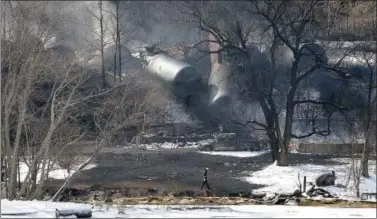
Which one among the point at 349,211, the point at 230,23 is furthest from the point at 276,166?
the point at 349,211

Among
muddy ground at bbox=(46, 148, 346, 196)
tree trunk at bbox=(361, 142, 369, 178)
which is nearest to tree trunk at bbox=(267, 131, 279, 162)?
muddy ground at bbox=(46, 148, 346, 196)

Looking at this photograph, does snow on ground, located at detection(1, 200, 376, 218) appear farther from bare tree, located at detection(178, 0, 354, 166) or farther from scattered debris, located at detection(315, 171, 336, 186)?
bare tree, located at detection(178, 0, 354, 166)

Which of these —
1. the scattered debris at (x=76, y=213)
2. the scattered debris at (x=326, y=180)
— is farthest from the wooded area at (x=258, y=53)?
the scattered debris at (x=76, y=213)

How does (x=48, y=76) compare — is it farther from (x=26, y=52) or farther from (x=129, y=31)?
(x=129, y=31)

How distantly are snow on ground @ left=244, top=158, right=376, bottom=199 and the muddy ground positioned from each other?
0.37 metres

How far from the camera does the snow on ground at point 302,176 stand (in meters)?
12.1

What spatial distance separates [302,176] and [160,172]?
3.19 m

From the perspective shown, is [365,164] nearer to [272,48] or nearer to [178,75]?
[272,48]

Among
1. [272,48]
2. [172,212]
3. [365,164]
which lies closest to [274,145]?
[272,48]

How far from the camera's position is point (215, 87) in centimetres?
1636

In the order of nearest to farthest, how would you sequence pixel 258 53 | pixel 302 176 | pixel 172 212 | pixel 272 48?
pixel 172 212
pixel 302 176
pixel 272 48
pixel 258 53

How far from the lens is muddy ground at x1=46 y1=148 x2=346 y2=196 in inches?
457

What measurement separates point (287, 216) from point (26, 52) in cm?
562

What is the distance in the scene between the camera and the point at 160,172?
12.6 m
